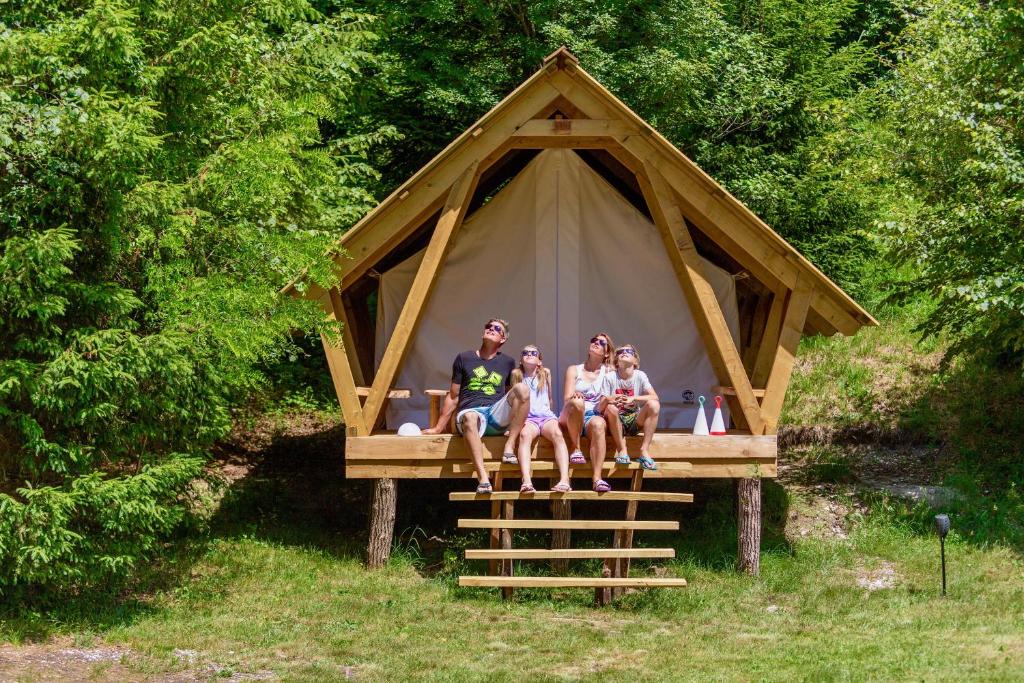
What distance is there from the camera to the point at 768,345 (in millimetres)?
11070

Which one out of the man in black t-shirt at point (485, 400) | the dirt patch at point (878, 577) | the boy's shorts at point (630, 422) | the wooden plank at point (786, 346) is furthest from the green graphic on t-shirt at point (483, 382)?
the dirt patch at point (878, 577)

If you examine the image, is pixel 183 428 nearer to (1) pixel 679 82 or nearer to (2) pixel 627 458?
(2) pixel 627 458

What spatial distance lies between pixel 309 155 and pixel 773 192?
670 centimetres

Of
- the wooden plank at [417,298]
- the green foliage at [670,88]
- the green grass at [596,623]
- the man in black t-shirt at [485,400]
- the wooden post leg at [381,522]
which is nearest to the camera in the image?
the green grass at [596,623]

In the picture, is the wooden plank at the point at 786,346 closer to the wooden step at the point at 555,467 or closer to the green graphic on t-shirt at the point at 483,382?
the wooden step at the point at 555,467

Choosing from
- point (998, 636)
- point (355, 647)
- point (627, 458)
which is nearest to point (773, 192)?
point (627, 458)

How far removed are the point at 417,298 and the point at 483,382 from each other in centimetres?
91

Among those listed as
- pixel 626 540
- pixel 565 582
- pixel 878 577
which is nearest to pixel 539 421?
pixel 626 540

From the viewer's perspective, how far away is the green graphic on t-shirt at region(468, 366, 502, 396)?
1033 cm

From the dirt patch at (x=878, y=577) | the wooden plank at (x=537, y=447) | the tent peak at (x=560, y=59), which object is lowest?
the dirt patch at (x=878, y=577)

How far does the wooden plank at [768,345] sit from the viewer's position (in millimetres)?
10875

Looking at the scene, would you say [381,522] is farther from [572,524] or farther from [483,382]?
[572,524]

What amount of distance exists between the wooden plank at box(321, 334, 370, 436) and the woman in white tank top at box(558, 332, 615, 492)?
1.71 meters

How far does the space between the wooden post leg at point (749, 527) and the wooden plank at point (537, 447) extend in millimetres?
375
